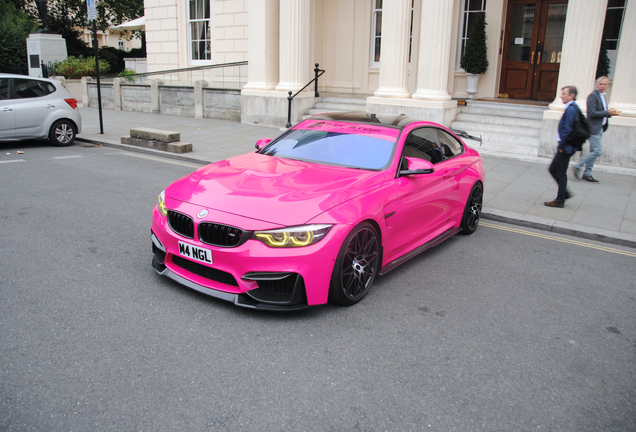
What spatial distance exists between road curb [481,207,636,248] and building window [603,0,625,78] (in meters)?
8.51

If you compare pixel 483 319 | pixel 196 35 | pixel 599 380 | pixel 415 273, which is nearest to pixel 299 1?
pixel 196 35

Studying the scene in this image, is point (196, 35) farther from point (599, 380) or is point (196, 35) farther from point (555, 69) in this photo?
point (599, 380)

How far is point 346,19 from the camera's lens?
683 inches

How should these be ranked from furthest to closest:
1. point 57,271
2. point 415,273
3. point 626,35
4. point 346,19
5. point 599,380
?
point 346,19, point 626,35, point 415,273, point 57,271, point 599,380

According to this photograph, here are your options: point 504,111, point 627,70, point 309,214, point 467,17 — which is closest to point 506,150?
point 504,111

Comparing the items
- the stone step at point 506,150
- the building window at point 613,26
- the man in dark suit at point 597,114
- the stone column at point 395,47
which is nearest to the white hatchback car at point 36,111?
the stone column at point 395,47

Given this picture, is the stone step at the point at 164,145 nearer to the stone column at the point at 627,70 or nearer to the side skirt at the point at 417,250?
the side skirt at the point at 417,250

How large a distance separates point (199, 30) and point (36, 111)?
1092cm

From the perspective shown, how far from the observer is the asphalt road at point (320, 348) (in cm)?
303

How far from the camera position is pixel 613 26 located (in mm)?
13453

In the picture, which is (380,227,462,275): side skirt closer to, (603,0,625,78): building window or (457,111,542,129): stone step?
(457,111,542,129): stone step

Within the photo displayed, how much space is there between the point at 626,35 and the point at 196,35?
16055mm

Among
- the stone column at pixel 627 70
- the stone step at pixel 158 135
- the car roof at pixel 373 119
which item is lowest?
the stone step at pixel 158 135

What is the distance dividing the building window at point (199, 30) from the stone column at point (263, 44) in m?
5.60
